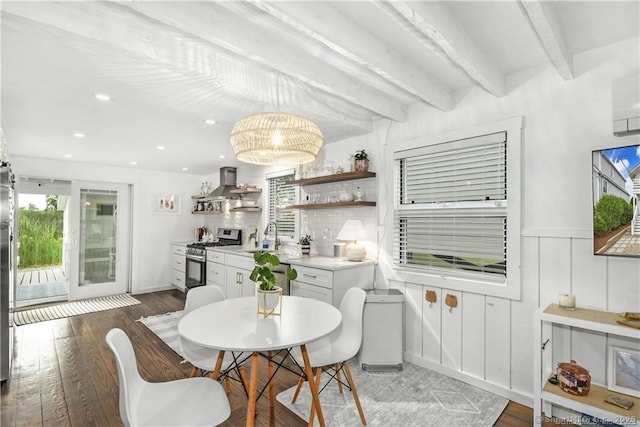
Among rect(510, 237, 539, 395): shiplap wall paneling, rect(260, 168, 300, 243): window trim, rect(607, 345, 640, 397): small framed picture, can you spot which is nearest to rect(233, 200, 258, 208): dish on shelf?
rect(260, 168, 300, 243): window trim

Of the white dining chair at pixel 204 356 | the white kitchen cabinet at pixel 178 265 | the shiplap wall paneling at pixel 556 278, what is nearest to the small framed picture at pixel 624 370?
the shiplap wall paneling at pixel 556 278

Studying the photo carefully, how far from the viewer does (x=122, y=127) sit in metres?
3.45

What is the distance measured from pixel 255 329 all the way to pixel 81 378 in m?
2.09

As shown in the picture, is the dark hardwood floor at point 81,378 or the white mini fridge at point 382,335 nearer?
the dark hardwood floor at point 81,378

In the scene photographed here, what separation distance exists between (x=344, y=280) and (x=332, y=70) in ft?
6.22

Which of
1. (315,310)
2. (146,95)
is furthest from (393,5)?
(146,95)

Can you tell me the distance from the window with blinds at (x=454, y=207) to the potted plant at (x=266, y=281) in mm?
1534

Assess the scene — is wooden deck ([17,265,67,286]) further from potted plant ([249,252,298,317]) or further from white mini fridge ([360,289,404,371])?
white mini fridge ([360,289,404,371])

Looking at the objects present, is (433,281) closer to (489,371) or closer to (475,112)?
(489,371)

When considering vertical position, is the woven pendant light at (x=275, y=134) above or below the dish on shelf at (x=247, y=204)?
above

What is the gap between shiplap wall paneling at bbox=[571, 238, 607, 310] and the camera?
6.83ft

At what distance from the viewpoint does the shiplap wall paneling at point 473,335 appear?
262cm

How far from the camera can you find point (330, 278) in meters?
3.05

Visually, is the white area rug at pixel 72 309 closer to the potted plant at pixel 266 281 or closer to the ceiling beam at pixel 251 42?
the potted plant at pixel 266 281
